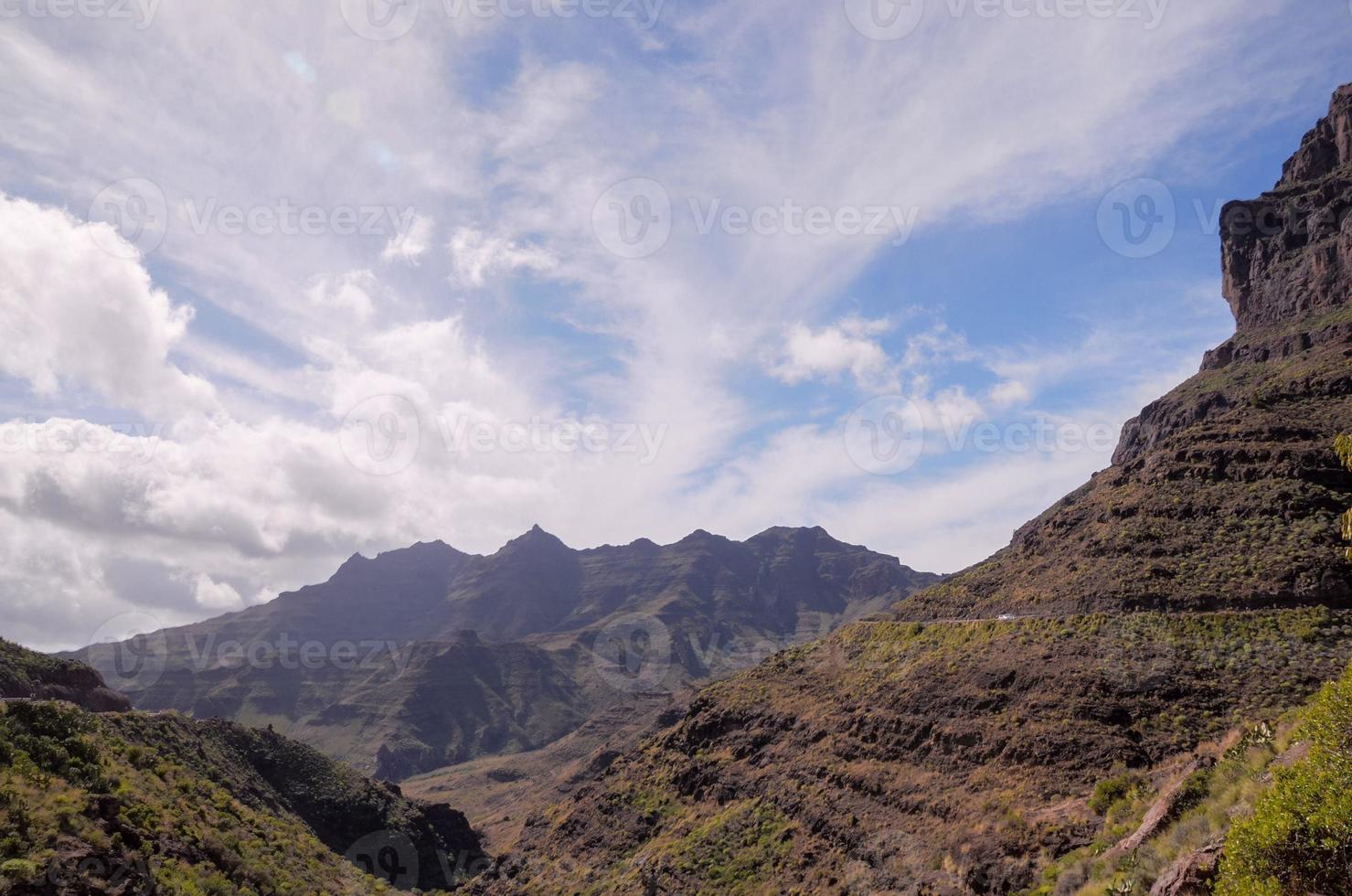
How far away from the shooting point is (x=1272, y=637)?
107 feet

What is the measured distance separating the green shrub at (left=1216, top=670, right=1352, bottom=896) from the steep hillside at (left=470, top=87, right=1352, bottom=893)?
49.4 ft

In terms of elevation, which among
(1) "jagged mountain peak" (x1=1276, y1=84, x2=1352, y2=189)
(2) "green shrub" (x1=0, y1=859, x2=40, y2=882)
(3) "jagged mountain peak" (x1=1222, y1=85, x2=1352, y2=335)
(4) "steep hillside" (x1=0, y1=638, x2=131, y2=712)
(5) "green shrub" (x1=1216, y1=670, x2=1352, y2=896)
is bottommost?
(2) "green shrub" (x1=0, y1=859, x2=40, y2=882)

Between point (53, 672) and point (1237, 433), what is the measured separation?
270 ft

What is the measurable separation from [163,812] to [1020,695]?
39.6 m

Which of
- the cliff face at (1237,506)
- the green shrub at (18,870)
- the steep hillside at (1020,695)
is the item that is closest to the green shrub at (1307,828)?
the steep hillside at (1020,695)

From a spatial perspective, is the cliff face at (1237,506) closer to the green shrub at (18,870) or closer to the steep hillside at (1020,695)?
the steep hillside at (1020,695)

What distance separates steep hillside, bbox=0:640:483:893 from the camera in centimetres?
2082

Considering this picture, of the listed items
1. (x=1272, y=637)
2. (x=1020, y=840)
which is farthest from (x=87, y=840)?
(x=1272, y=637)

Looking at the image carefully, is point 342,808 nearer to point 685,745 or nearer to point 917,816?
point 685,745

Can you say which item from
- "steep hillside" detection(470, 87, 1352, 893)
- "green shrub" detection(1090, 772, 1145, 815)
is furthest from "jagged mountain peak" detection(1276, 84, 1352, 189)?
"green shrub" detection(1090, 772, 1145, 815)

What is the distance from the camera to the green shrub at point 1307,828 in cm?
922

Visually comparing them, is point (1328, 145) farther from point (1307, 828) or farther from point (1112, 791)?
point (1307, 828)

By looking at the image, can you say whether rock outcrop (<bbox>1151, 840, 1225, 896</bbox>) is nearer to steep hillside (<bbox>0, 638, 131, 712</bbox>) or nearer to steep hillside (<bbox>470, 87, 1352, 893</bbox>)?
steep hillside (<bbox>470, 87, 1352, 893</bbox>)

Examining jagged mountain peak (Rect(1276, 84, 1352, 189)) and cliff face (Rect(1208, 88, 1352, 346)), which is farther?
jagged mountain peak (Rect(1276, 84, 1352, 189))
